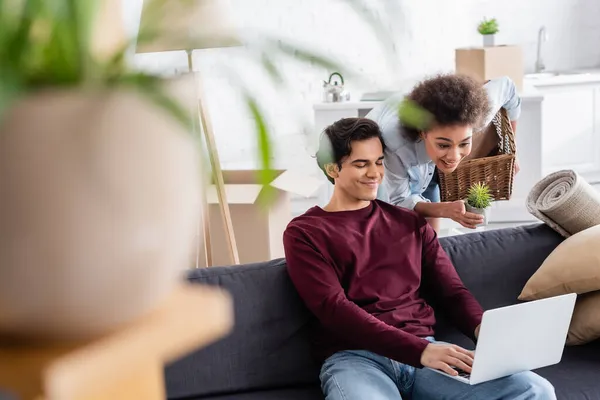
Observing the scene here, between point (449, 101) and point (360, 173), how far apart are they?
517 mm

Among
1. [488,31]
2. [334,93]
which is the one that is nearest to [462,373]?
[334,93]

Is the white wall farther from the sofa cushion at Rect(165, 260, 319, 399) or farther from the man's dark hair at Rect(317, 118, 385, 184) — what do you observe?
the sofa cushion at Rect(165, 260, 319, 399)

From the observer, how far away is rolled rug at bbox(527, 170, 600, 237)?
2602 mm

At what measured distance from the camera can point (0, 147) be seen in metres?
0.53

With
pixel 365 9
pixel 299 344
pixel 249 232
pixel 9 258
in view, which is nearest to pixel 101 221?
pixel 9 258

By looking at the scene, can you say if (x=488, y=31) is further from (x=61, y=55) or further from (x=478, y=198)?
(x=61, y=55)

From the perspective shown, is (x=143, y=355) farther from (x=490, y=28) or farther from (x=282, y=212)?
(x=490, y=28)

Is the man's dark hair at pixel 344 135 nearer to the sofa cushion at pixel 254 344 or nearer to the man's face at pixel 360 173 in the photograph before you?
the man's face at pixel 360 173

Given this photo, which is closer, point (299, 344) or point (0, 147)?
point (0, 147)

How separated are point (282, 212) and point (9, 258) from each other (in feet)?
9.95

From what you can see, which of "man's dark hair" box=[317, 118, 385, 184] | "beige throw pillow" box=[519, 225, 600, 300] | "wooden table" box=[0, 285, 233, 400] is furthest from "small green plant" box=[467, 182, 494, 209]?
"wooden table" box=[0, 285, 233, 400]

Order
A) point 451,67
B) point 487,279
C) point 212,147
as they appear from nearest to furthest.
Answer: point 487,279 < point 212,147 < point 451,67

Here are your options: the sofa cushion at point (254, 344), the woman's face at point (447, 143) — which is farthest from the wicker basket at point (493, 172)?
the sofa cushion at point (254, 344)

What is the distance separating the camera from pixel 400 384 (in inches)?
85.6
